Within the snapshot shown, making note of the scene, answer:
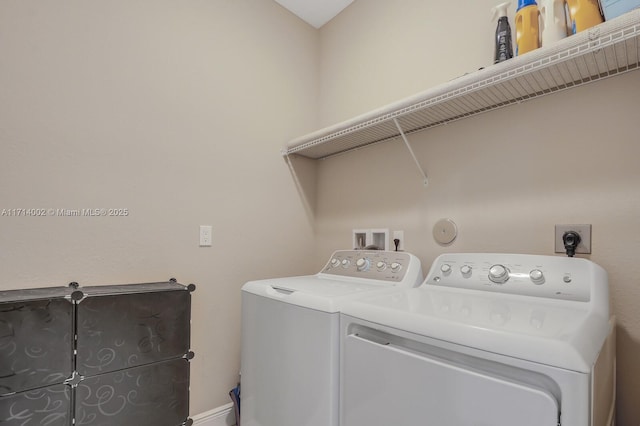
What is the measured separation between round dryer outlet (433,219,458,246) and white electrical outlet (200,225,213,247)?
3.93 feet

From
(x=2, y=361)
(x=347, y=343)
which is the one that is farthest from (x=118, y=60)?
(x=347, y=343)

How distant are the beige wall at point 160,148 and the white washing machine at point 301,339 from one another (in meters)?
0.45

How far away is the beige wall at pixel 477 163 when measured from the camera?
1149mm

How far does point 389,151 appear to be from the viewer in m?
1.94

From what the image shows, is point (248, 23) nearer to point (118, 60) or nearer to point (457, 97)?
point (118, 60)

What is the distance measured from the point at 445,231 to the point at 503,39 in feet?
2.80

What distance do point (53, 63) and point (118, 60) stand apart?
252 millimetres

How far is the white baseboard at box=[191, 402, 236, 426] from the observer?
1.69 metres

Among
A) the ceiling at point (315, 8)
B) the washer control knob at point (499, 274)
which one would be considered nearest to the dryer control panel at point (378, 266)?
the washer control knob at point (499, 274)

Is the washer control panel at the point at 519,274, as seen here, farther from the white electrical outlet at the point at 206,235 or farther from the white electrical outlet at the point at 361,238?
the white electrical outlet at the point at 206,235

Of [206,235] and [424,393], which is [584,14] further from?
[206,235]

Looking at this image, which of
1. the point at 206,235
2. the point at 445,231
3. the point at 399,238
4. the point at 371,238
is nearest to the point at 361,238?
the point at 371,238

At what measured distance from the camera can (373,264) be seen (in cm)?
159

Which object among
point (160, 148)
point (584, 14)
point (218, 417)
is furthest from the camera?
point (218, 417)
